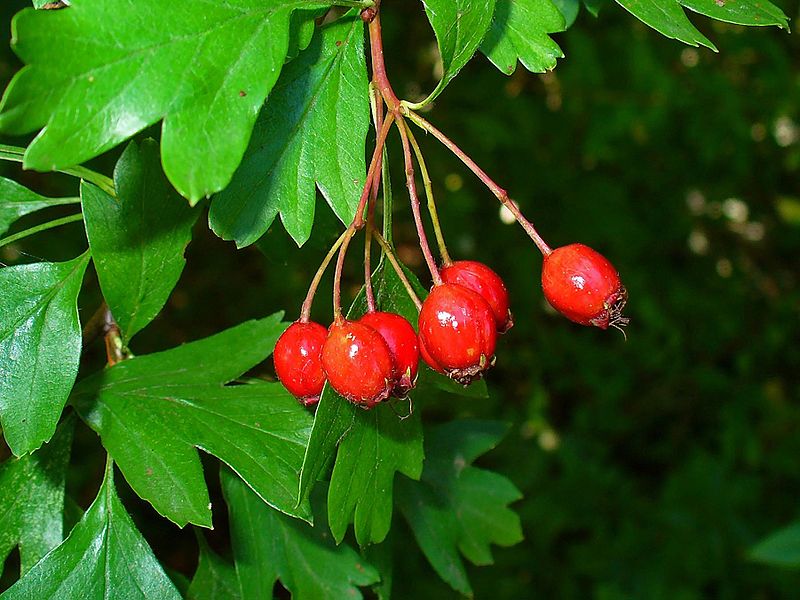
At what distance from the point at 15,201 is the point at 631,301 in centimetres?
280

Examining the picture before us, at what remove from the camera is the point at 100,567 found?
3.96ft

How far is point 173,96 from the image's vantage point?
0.88m

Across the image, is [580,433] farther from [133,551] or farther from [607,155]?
[133,551]

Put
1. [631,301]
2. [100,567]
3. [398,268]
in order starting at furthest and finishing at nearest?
[631,301] < [100,567] < [398,268]

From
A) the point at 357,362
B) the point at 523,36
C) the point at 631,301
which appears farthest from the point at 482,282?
the point at 631,301

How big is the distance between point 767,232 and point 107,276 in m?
3.43

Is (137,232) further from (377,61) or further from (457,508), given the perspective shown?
(457,508)

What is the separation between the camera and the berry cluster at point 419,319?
95 centimetres

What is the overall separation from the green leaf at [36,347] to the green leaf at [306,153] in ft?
A: 0.89

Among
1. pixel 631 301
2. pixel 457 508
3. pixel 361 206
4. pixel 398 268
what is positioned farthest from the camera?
pixel 631 301

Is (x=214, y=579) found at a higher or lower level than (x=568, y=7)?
lower

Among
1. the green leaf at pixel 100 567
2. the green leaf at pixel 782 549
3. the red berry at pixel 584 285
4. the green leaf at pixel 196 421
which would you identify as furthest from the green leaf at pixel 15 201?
the green leaf at pixel 782 549

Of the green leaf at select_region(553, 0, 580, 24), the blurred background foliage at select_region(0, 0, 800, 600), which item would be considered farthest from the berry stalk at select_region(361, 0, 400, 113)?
the blurred background foliage at select_region(0, 0, 800, 600)

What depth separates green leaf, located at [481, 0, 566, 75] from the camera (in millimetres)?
1128
